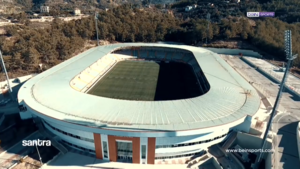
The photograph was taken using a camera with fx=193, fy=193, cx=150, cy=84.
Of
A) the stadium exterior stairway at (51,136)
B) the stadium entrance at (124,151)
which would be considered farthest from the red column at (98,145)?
the stadium exterior stairway at (51,136)

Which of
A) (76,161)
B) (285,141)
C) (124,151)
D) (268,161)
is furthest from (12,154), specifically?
(285,141)

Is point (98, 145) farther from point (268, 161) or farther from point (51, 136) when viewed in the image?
point (268, 161)

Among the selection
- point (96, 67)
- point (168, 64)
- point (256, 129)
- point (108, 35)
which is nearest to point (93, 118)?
point (256, 129)

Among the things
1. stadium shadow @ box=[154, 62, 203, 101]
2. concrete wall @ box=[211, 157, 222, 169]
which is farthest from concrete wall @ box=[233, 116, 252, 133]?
stadium shadow @ box=[154, 62, 203, 101]

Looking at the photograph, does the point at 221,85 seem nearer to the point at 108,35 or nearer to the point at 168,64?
the point at 168,64

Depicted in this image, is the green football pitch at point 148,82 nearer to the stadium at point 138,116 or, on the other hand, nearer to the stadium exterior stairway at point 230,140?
A: the stadium at point 138,116

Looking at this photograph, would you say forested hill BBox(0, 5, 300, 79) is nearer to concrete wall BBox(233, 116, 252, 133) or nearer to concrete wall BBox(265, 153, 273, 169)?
concrete wall BBox(233, 116, 252, 133)
